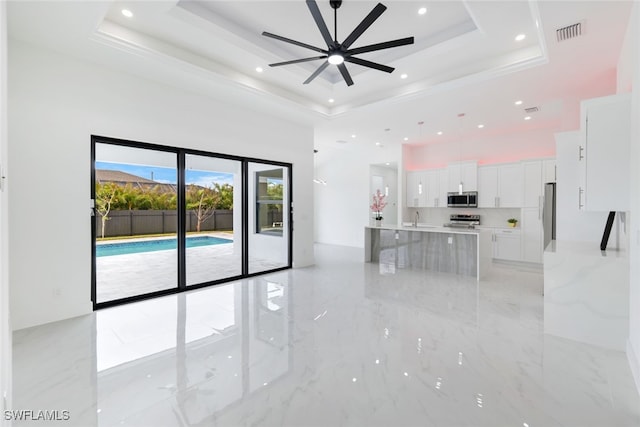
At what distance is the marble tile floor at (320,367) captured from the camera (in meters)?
1.96

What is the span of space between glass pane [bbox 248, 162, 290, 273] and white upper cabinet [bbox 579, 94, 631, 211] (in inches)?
187

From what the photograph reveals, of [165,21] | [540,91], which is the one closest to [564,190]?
[540,91]

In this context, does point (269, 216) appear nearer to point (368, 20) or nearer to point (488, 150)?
point (368, 20)

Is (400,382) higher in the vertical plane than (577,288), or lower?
lower

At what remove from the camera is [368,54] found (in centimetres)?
438

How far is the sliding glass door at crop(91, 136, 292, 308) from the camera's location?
416 centimetres

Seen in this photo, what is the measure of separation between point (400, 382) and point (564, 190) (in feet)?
11.2

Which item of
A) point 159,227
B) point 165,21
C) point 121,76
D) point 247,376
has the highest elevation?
point 165,21

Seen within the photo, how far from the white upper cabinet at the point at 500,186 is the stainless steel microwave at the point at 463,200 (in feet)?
0.39

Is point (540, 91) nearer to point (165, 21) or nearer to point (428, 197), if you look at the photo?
point (428, 197)

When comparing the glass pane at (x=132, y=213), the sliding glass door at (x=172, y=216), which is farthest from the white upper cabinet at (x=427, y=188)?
the glass pane at (x=132, y=213)

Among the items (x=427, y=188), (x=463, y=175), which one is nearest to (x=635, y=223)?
(x=463, y=175)

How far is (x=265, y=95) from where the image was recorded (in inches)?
192

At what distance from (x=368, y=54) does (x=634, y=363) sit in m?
4.46
